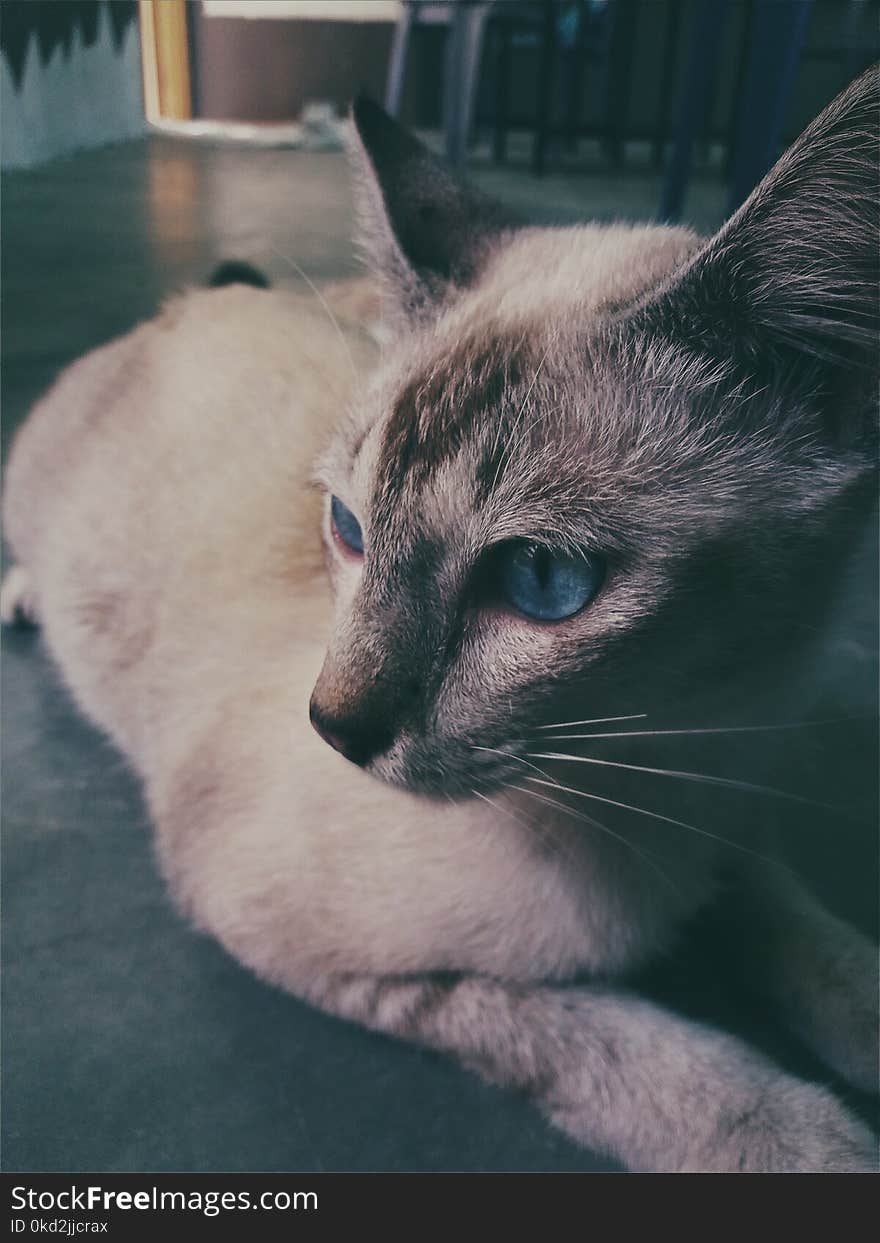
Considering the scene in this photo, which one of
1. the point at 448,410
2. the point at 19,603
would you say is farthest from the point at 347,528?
the point at 19,603

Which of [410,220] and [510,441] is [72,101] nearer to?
[410,220]

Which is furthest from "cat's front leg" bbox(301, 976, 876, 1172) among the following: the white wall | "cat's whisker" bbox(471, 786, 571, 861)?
the white wall

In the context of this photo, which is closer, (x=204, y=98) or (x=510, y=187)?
(x=204, y=98)

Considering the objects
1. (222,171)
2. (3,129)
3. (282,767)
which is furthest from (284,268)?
(282,767)

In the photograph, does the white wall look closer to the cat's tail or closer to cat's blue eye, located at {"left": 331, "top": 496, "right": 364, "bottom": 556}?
the cat's tail

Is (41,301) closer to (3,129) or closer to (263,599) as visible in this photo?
(3,129)

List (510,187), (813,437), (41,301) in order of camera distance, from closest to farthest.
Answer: (813,437), (41,301), (510,187)

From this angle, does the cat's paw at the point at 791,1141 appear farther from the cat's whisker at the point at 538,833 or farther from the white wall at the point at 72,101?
the white wall at the point at 72,101

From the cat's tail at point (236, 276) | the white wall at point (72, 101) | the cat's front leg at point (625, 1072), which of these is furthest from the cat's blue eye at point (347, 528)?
the white wall at point (72, 101)
